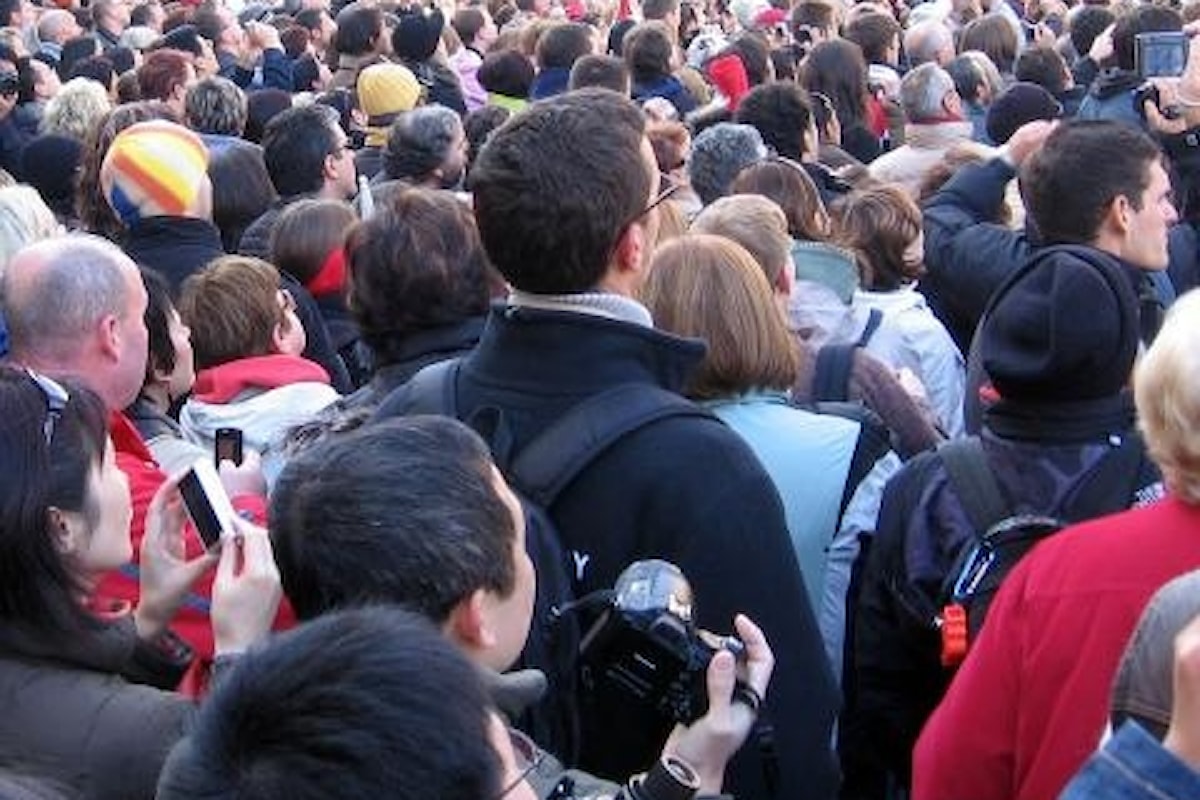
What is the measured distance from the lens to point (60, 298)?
362 cm

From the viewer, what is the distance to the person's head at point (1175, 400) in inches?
99.2

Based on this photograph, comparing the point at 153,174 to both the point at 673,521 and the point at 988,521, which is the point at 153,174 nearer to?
A: the point at 988,521

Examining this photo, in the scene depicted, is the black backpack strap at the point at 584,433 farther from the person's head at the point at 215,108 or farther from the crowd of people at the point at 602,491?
the person's head at the point at 215,108

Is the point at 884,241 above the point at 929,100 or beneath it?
above

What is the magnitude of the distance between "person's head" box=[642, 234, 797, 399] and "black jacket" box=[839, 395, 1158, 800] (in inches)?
13.4

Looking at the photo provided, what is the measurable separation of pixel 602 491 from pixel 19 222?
3.00 metres

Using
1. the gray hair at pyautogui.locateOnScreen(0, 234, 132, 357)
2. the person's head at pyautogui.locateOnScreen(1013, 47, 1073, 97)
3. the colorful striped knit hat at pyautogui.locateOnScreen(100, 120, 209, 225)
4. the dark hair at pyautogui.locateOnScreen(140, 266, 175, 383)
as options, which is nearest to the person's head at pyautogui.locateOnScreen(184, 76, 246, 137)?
the colorful striped knit hat at pyautogui.locateOnScreen(100, 120, 209, 225)

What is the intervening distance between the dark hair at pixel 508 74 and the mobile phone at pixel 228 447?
5.69 metres

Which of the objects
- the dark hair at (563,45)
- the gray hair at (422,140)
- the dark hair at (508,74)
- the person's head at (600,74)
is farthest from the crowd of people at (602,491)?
the dark hair at (563,45)

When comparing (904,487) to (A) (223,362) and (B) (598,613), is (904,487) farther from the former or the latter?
(A) (223,362)

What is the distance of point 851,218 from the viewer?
510cm

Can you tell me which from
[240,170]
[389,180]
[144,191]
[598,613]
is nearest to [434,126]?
[389,180]

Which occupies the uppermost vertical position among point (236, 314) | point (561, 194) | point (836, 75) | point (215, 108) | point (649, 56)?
point (561, 194)

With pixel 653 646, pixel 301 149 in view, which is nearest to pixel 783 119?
pixel 301 149
